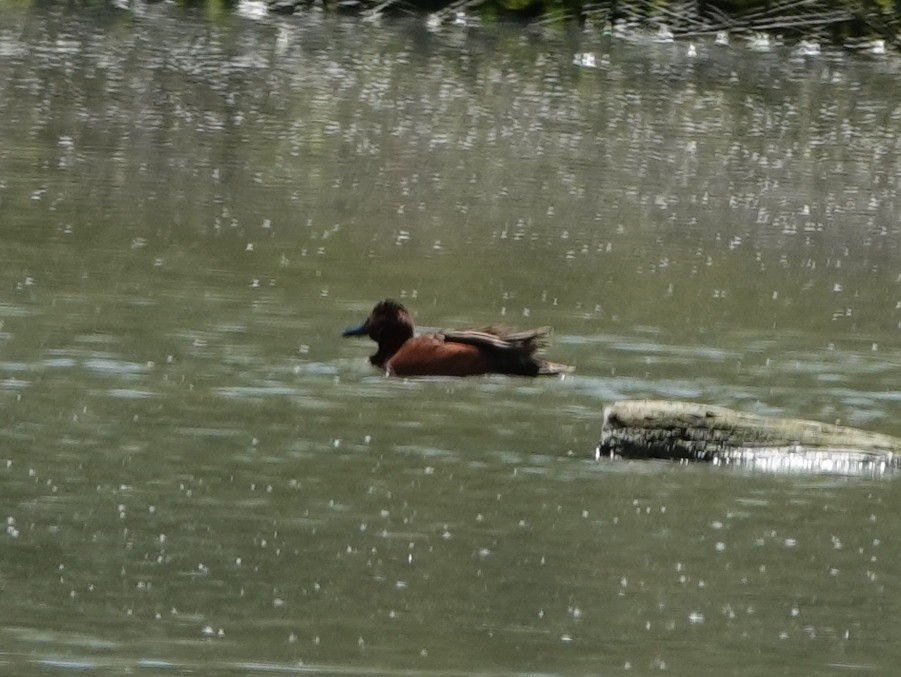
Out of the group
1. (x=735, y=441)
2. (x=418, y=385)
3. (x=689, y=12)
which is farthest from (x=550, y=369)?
(x=689, y=12)

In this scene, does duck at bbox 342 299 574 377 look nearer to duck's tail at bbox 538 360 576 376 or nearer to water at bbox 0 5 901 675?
duck's tail at bbox 538 360 576 376

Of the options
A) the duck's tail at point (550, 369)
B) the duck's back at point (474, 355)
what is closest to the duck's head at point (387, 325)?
the duck's back at point (474, 355)

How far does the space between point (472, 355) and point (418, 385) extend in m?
0.34

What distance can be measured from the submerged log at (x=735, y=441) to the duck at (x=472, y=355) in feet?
6.49

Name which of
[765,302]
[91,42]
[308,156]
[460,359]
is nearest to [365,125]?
[308,156]

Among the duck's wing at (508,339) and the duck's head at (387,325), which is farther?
the duck's head at (387,325)

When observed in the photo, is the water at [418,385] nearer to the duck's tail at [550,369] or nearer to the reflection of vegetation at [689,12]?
the duck's tail at [550,369]

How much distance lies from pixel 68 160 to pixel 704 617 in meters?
14.0

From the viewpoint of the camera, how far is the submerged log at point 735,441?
11.1m

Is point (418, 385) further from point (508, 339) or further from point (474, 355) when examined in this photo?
point (508, 339)

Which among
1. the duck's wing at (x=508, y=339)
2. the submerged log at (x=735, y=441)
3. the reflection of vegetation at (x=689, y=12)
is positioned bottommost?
the submerged log at (x=735, y=441)

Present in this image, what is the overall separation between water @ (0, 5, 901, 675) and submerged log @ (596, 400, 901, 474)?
0.15 meters

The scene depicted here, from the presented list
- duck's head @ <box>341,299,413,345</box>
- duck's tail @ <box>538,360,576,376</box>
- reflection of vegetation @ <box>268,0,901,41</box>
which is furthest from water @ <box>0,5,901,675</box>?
reflection of vegetation @ <box>268,0,901,41</box>

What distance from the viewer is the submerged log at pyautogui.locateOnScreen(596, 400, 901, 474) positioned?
437 inches
